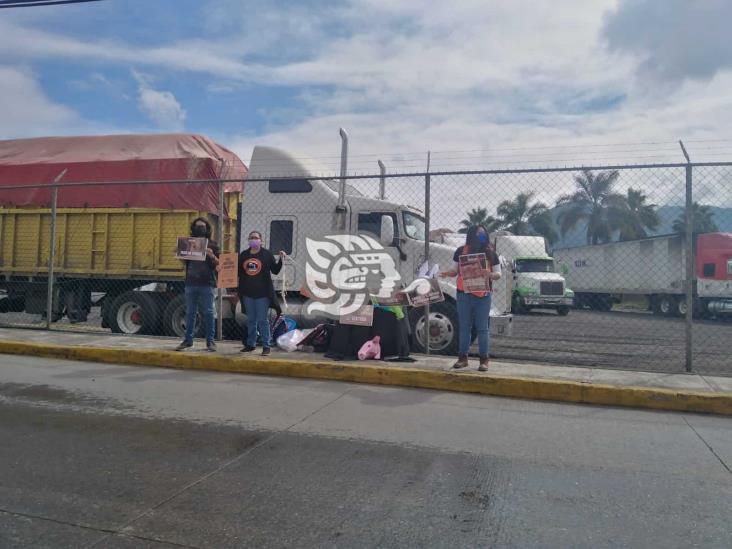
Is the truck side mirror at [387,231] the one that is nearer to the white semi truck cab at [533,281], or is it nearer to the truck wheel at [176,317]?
the truck wheel at [176,317]

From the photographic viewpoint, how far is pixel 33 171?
1062 cm

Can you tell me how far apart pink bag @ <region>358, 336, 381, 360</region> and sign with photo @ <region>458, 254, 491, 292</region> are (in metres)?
1.41

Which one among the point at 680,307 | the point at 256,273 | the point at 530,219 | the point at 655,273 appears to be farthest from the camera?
the point at 530,219

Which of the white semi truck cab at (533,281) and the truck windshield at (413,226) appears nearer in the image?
the truck windshield at (413,226)

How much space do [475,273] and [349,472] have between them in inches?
136

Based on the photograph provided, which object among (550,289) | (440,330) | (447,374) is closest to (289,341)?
(440,330)

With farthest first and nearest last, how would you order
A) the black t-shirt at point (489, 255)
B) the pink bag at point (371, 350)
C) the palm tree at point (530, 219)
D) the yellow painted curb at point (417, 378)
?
the palm tree at point (530, 219) → the pink bag at point (371, 350) → the black t-shirt at point (489, 255) → the yellow painted curb at point (417, 378)

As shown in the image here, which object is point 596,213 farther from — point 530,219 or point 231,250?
point 231,250

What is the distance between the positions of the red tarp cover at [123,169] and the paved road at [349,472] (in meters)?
4.64

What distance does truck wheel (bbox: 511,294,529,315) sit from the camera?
20844 millimetres

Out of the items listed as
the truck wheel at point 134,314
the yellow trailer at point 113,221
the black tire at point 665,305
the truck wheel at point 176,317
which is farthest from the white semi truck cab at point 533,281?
the truck wheel at point 134,314

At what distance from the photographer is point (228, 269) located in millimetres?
7871

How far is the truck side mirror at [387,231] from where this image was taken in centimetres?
884

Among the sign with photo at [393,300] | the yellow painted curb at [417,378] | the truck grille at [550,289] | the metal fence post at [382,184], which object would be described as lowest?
the yellow painted curb at [417,378]
